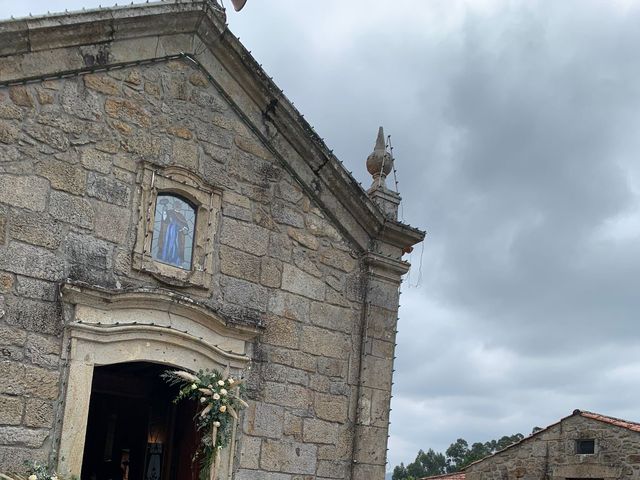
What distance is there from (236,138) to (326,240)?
140 cm

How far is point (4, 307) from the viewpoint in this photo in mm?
6262

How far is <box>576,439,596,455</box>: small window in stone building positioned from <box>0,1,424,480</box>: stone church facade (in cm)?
1075

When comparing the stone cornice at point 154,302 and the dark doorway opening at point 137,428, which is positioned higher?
the stone cornice at point 154,302

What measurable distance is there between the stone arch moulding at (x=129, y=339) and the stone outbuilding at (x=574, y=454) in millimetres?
12181

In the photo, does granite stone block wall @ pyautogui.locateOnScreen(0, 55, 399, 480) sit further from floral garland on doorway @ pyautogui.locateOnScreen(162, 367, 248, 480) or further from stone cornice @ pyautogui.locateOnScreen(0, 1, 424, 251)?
floral garland on doorway @ pyautogui.locateOnScreen(162, 367, 248, 480)

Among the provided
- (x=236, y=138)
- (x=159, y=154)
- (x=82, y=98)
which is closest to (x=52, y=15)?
(x=82, y=98)

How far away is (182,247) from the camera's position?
24.4 feet

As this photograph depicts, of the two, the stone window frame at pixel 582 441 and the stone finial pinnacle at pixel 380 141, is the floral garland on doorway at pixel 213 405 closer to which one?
the stone finial pinnacle at pixel 380 141

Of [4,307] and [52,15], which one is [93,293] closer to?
[4,307]

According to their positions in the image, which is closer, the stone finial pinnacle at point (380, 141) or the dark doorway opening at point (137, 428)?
the dark doorway opening at point (137, 428)

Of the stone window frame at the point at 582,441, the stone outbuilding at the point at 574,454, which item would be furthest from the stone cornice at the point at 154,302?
the stone window frame at the point at 582,441

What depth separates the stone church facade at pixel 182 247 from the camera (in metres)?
6.48

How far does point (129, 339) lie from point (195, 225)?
1.31m

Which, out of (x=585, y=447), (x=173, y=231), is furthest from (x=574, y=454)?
(x=173, y=231)
